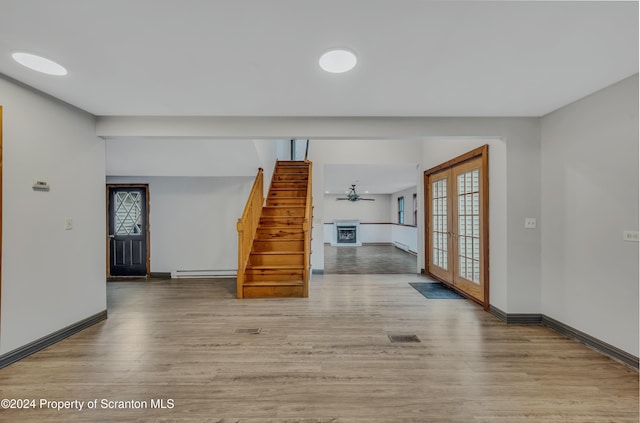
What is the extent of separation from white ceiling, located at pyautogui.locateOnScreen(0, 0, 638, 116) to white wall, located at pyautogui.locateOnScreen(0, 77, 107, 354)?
28 cm

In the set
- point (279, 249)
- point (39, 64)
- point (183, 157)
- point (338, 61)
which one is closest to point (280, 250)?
point (279, 249)

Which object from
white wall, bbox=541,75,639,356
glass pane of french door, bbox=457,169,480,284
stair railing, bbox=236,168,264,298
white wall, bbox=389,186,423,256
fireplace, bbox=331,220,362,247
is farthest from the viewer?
fireplace, bbox=331,220,362,247

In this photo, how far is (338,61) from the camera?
76.1 inches

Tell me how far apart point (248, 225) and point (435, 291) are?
10.3 feet

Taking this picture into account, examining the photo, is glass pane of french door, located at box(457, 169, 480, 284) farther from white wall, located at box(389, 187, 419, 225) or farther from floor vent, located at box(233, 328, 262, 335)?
white wall, located at box(389, 187, 419, 225)

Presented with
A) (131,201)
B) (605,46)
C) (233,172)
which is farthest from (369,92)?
(131,201)

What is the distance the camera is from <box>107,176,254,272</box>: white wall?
532cm

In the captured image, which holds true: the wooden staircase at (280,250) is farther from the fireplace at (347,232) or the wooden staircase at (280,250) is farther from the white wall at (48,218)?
the fireplace at (347,232)

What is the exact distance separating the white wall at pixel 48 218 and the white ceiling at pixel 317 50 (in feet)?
0.91

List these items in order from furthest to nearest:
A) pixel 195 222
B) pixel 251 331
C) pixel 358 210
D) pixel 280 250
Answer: pixel 358 210 < pixel 195 222 < pixel 280 250 < pixel 251 331

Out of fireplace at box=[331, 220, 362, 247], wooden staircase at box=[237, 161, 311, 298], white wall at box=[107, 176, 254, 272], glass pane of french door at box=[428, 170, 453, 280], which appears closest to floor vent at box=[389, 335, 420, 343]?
wooden staircase at box=[237, 161, 311, 298]

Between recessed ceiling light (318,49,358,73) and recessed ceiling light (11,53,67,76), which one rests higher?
recessed ceiling light (11,53,67,76)

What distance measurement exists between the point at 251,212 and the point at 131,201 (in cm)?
277

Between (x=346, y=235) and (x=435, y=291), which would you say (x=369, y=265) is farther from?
(x=346, y=235)
